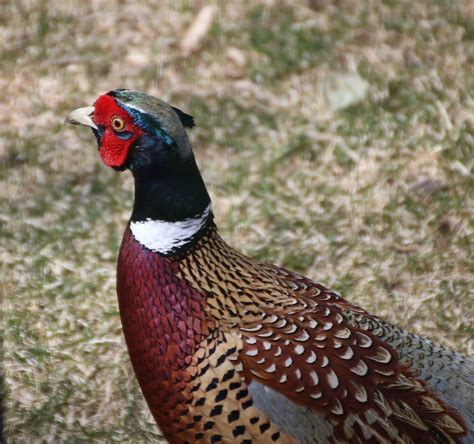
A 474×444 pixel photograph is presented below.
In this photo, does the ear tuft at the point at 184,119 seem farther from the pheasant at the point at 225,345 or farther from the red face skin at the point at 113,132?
the red face skin at the point at 113,132

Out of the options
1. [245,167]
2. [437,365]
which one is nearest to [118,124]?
[437,365]

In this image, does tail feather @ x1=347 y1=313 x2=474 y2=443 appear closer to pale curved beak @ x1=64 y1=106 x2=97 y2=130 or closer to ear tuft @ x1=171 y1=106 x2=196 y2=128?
ear tuft @ x1=171 y1=106 x2=196 y2=128

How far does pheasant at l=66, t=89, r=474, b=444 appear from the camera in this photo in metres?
2.99

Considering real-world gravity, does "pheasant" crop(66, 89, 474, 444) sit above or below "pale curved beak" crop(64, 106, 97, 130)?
below

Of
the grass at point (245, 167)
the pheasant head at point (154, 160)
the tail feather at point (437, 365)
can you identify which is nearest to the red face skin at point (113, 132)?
the pheasant head at point (154, 160)

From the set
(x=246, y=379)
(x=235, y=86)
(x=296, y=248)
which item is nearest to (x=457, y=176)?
(x=296, y=248)

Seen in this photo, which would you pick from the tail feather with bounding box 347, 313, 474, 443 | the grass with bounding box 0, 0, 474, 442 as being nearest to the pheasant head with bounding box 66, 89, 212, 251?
the tail feather with bounding box 347, 313, 474, 443

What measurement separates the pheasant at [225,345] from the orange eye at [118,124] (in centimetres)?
1

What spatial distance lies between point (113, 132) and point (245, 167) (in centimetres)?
209

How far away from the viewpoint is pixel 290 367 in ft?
9.95

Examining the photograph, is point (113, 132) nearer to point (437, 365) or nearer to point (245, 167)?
point (437, 365)

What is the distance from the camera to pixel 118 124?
3.07 meters

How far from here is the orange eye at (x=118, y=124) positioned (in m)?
3.06

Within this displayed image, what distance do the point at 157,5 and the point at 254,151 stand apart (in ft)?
4.60
